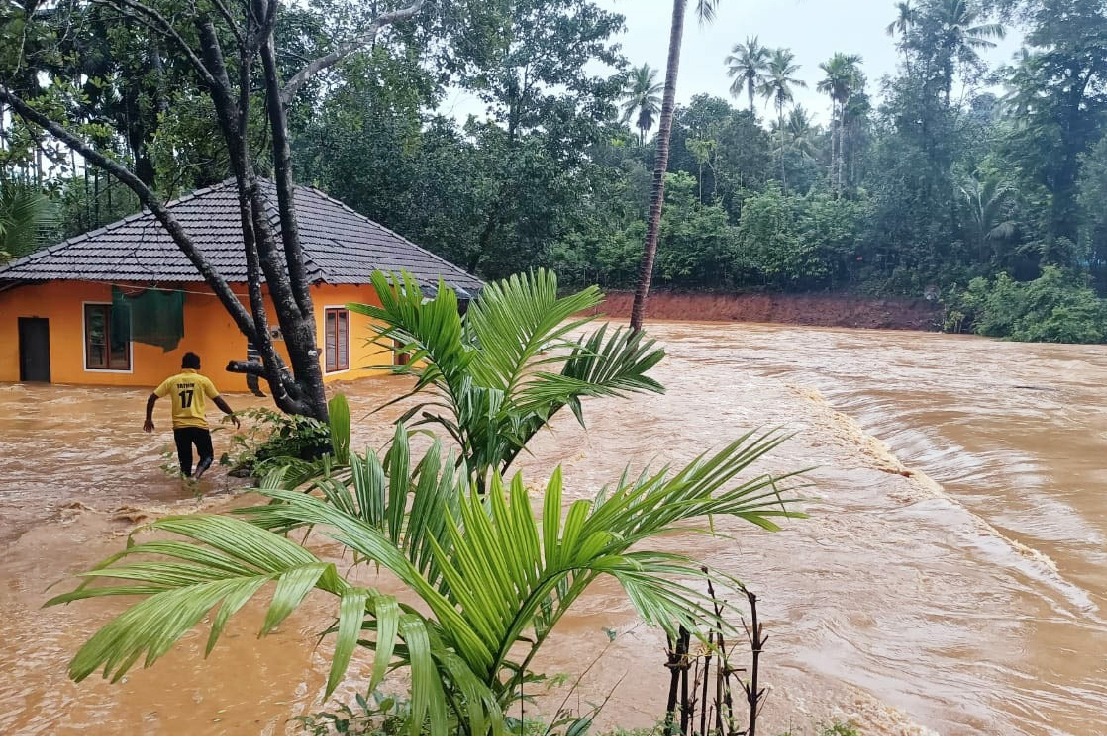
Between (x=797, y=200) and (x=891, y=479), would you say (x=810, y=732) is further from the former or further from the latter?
(x=797, y=200)

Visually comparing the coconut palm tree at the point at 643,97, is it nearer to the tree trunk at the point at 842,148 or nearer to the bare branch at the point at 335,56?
the tree trunk at the point at 842,148

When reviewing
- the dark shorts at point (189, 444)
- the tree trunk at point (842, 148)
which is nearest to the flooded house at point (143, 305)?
the dark shorts at point (189, 444)

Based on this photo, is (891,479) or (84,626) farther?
(891,479)

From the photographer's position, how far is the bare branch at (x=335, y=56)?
8227 millimetres

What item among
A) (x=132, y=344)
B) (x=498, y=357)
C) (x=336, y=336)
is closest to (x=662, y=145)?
(x=336, y=336)

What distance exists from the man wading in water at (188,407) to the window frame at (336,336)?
6.43m

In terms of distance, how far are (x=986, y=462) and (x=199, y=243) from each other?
1350 centimetres

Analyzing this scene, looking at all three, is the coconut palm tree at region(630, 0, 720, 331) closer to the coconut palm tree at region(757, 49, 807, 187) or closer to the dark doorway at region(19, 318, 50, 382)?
the dark doorway at region(19, 318, 50, 382)

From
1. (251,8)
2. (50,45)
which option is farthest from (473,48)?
(50,45)

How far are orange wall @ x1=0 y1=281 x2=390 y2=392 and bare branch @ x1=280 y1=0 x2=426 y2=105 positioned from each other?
18.7 ft

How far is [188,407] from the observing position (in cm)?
798

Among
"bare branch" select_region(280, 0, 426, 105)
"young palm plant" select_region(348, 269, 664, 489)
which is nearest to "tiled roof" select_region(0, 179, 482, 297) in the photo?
"bare branch" select_region(280, 0, 426, 105)

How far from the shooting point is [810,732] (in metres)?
3.84

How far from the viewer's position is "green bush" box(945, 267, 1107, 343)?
28328 millimetres
